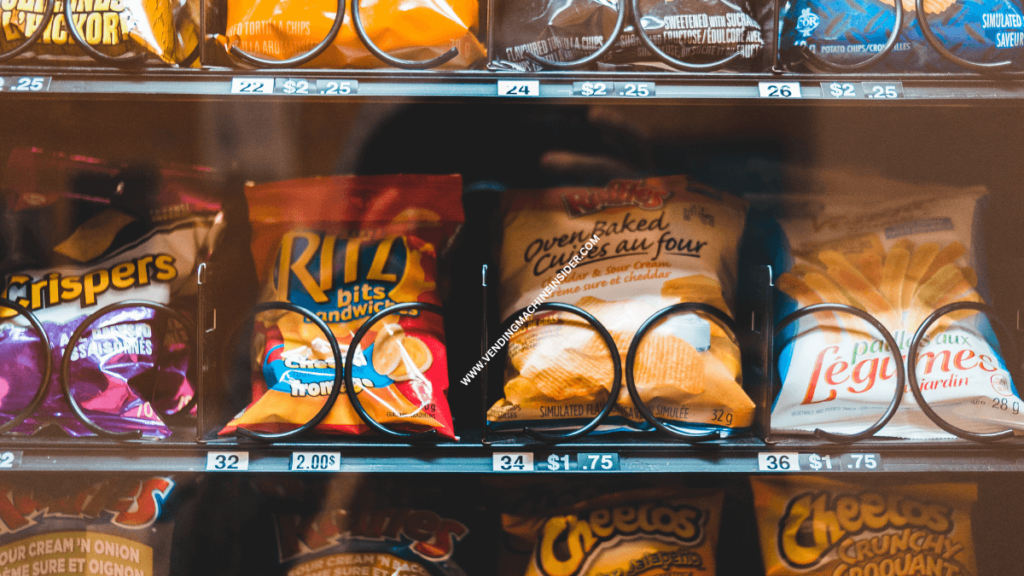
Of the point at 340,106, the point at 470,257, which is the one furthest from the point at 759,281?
the point at 340,106

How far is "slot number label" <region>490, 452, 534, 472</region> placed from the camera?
2.05 feet

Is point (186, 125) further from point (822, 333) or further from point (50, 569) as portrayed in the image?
point (822, 333)

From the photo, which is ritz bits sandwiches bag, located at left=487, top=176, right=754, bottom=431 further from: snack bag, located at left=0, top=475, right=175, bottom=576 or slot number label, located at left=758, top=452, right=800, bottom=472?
snack bag, located at left=0, top=475, right=175, bottom=576

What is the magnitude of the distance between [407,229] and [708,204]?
42cm

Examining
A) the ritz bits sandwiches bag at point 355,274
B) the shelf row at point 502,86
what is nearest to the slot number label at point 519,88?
the shelf row at point 502,86

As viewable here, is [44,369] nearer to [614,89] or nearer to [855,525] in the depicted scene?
[614,89]

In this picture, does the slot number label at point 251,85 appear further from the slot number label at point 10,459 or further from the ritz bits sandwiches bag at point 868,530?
the ritz bits sandwiches bag at point 868,530

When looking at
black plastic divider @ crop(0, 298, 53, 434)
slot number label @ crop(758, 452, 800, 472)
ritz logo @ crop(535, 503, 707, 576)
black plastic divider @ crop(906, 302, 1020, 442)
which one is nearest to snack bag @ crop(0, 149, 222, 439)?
black plastic divider @ crop(0, 298, 53, 434)

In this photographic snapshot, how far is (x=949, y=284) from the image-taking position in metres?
0.70

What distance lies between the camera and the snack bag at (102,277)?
0.67 meters

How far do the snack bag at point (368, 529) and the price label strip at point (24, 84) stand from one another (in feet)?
1.92

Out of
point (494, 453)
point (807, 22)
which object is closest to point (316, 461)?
point (494, 453)

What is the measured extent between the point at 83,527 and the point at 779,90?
104cm

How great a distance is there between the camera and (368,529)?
2.42ft
